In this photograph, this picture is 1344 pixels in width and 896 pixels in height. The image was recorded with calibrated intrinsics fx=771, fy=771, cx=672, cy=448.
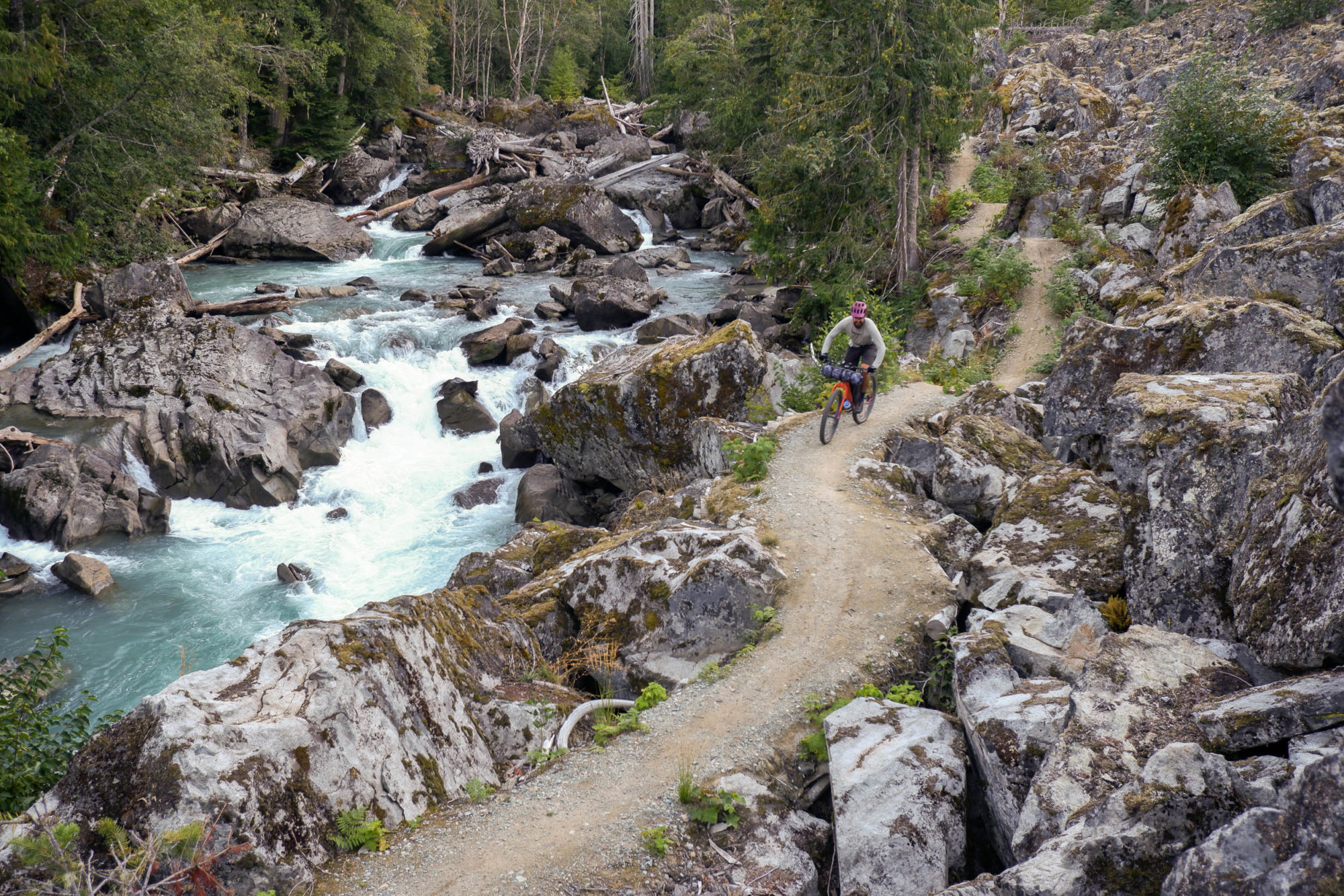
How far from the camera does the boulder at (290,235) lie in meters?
30.7

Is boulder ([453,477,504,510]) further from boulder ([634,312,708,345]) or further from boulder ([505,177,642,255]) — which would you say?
boulder ([505,177,642,255])

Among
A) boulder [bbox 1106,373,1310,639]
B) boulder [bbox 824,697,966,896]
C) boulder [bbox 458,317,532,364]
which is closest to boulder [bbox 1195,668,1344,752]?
boulder [bbox 1106,373,1310,639]

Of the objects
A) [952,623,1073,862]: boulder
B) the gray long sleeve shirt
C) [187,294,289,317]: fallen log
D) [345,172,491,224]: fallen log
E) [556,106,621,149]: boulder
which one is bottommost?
[952,623,1073,862]: boulder

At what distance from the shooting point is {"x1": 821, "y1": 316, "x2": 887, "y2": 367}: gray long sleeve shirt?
11805mm

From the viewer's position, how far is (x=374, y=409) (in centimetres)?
1956

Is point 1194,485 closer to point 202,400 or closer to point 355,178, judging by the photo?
point 202,400

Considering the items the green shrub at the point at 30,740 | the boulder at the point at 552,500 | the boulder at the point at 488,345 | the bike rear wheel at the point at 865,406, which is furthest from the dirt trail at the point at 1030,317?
the green shrub at the point at 30,740

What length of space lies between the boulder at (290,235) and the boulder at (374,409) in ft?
47.2

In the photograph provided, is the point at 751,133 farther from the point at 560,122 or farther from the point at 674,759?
the point at 674,759

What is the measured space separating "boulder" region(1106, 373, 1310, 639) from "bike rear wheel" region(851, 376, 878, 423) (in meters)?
5.65

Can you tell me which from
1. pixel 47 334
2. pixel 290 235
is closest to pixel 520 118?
pixel 290 235

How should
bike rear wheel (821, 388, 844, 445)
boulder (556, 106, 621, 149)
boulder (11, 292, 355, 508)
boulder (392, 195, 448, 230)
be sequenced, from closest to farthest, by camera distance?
bike rear wheel (821, 388, 844, 445)
boulder (11, 292, 355, 508)
boulder (392, 195, 448, 230)
boulder (556, 106, 621, 149)

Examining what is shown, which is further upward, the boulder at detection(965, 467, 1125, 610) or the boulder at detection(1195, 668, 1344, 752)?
the boulder at detection(1195, 668, 1344, 752)

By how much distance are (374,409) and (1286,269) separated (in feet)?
60.9
